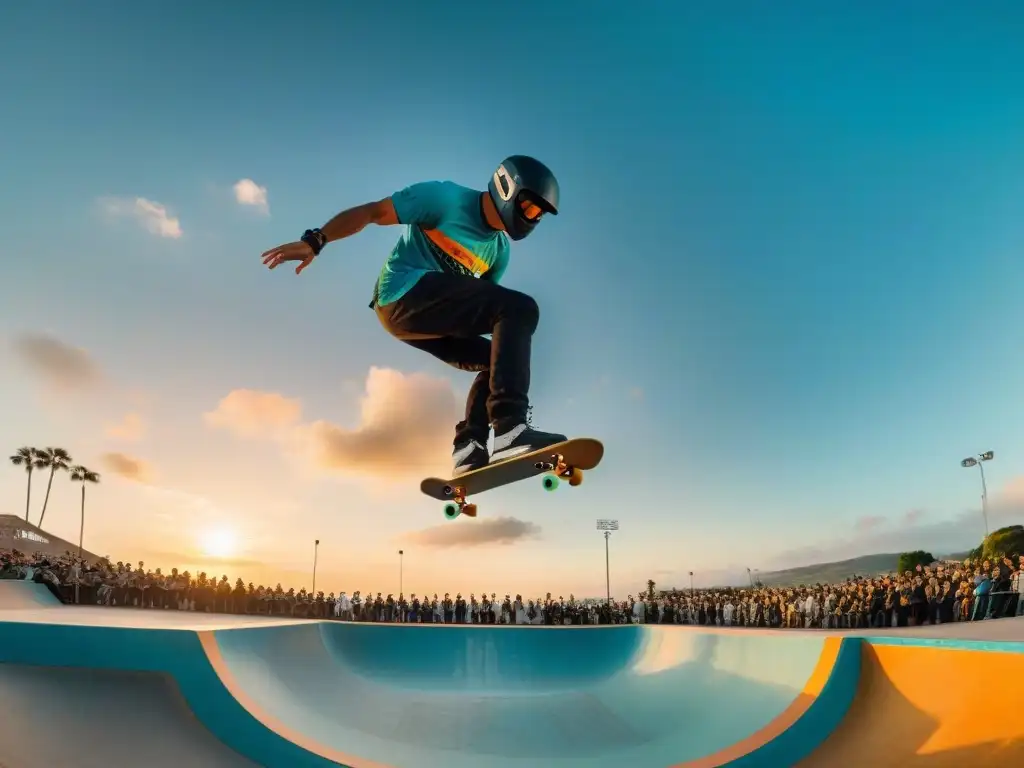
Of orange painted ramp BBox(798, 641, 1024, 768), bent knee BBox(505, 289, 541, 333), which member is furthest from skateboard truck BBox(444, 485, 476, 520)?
orange painted ramp BBox(798, 641, 1024, 768)

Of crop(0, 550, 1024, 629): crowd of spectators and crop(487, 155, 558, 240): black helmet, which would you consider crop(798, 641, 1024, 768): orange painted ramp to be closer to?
crop(487, 155, 558, 240): black helmet

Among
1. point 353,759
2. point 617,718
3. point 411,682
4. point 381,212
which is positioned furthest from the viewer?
point 411,682

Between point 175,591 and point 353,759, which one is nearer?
point 353,759

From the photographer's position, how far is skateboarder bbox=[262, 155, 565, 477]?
209 inches

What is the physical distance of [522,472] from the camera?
5.97 m

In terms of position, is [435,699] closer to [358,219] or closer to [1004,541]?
[358,219]

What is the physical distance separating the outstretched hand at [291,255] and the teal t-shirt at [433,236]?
720mm

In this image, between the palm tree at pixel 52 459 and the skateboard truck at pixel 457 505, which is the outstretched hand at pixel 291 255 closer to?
the skateboard truck at pixel 457 505

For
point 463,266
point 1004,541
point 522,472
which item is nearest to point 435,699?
point 522,472

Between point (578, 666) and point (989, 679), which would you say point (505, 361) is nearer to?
point (989, 679)

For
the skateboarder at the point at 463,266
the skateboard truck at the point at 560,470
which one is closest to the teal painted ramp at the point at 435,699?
the skateboard truck at the point at 560,470

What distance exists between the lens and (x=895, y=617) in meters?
15.2

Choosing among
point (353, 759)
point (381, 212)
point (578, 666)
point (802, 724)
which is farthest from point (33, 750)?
point (578, 666)

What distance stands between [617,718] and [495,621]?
Result: 17741 millimetres
